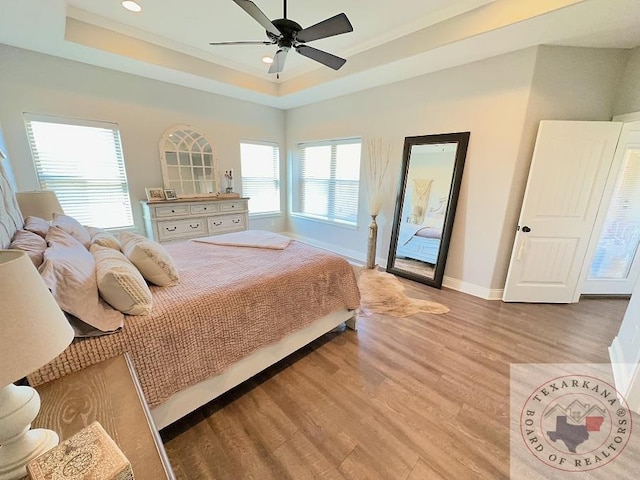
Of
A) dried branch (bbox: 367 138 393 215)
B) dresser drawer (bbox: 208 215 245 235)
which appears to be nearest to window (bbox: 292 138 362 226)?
dried branch (bbox: 367 138 393 215)

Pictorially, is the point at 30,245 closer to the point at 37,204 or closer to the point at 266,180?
the point at 37,204

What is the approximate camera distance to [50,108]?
290 centimetres

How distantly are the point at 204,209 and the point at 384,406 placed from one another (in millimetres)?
3486

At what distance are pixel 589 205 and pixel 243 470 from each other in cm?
386

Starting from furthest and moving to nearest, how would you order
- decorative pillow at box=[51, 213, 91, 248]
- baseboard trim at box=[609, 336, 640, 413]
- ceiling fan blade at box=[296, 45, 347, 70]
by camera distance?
ceiling fan blade at box=[296, 45, 347, 70], decorative pillow at box=[51, 213, 91, 248], baseboard trim at box=[609, 336, 640, 413]

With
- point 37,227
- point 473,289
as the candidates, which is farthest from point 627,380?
point 37,227

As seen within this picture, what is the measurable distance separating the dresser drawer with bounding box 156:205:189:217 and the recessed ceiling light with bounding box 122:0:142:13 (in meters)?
2.08

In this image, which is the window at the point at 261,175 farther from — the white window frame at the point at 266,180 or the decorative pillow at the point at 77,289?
the decorative pillow at the point at 77,289

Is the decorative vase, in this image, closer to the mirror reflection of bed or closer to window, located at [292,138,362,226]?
the mirror reflection of bed

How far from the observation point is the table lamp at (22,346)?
0.55 meters

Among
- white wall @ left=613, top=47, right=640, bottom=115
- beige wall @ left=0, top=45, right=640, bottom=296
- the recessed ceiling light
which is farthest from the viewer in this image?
beige wall @ left=0, top=45, right=640, bottom=296

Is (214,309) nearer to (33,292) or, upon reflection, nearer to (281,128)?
(33,292)

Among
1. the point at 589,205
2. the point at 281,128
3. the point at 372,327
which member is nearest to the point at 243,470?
the point at 372,327

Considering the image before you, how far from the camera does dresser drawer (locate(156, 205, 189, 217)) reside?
349cm
